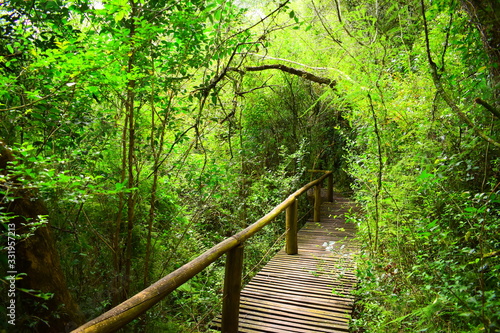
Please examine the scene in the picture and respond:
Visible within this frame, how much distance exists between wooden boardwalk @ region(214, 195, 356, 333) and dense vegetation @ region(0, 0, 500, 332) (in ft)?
1.04

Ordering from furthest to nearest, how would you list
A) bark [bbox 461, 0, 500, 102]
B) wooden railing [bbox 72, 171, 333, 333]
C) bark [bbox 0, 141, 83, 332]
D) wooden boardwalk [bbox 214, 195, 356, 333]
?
1. wooden boardwalk [bbox 214, 195, 356, 333]
2. bark [bbox 0, 141, 83, 332]
3. bark [bbox 461, 0, 500, 102]
4. wooden railing [bbox 72, 171, 333, 333]

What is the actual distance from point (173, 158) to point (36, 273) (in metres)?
2.78

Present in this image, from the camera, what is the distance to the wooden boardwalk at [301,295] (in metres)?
3.47

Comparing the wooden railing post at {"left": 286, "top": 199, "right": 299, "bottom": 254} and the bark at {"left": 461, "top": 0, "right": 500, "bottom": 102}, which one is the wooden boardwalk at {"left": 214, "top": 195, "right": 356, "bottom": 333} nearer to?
the wooden railing post at {"left": 286, "top": 199, "right": 299, "bottom": 254}

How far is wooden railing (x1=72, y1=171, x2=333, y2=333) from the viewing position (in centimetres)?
164

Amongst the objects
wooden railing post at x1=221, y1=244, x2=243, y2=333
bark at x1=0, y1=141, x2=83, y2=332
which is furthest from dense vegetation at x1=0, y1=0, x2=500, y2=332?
wooden railing post at x1=221, y1=244, x2=243, y2=333

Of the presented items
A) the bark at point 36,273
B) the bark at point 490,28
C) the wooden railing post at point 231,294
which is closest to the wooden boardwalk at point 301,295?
the wooden railing post at point 231,294

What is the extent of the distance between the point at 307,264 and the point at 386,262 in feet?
5.75

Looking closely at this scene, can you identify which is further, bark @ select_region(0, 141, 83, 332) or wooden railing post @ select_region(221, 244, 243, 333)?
wooden railing post @ select_region(221, 244, 243, 333)

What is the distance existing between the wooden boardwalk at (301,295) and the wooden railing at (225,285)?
1.28 feet

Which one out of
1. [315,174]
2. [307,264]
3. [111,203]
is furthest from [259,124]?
[111,203]

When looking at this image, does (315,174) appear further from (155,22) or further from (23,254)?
(23,254)

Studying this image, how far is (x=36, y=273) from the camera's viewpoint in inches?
112

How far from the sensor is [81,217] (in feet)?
13.4
